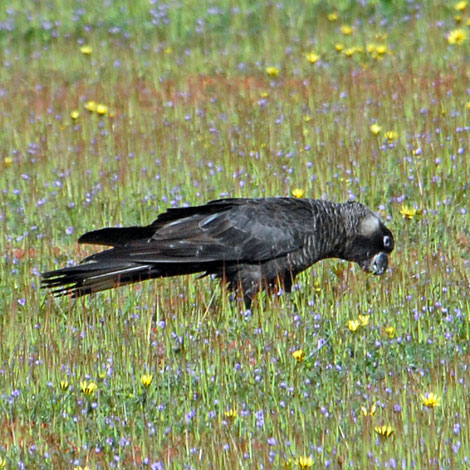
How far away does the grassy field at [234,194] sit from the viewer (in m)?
5.06

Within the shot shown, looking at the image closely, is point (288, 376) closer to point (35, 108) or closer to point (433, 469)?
point (433, 469)

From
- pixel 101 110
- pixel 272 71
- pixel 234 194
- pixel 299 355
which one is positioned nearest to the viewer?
pixel 299 355

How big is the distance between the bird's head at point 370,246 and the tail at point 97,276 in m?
1.26

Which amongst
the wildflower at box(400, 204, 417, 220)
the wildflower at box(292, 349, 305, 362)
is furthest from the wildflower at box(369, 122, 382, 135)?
the wildflower at box(292, 349, 305, 362)

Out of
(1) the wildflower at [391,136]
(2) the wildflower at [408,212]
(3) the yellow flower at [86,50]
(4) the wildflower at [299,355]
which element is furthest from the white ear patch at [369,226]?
(3) the yellow flower at [86,50]

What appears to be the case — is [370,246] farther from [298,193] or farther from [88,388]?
[88,388]

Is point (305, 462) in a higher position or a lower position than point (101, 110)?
lower

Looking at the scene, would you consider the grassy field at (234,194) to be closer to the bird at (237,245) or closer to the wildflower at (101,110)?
the wildflower at (101,110)

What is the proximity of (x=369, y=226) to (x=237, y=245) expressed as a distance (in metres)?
0.86

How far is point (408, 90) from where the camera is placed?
33.8 feet

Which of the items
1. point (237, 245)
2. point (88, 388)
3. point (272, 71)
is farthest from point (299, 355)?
point (272, 71)

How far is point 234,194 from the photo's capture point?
8547 mm

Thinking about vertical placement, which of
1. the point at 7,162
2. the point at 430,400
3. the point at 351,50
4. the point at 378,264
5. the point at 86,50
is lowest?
the point at 430,400

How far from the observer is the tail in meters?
6.67
